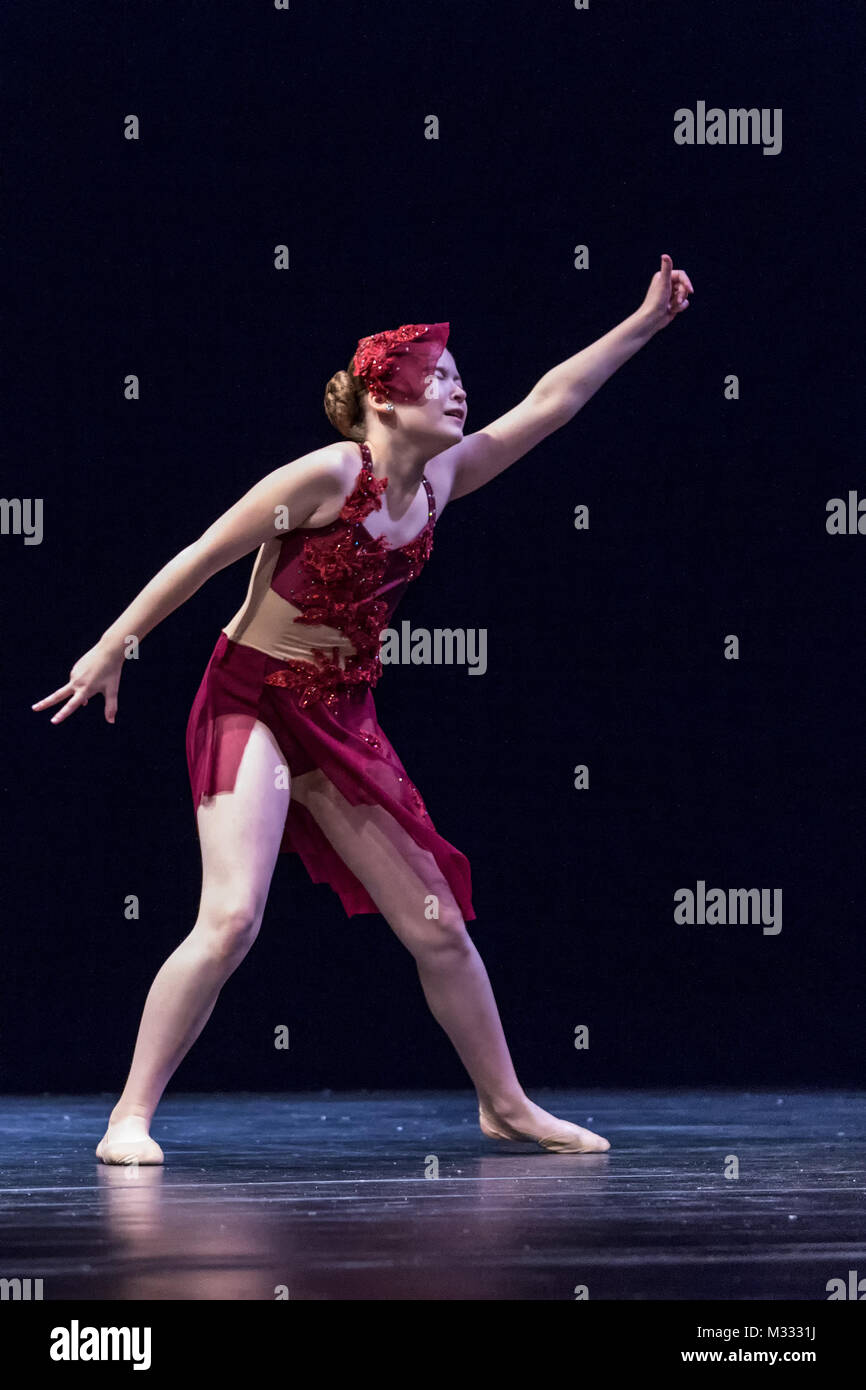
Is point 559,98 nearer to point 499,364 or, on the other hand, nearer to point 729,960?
point 499,364

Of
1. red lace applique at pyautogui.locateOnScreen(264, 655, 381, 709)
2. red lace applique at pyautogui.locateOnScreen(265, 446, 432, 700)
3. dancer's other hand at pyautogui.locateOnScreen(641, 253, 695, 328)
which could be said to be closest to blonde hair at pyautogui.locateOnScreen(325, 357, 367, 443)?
red lace applique at pyautogui.locateOnScreen(265, 446, 432, 700)

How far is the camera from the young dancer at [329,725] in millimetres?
Result: 3232

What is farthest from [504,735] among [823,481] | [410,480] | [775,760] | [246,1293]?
[246,1293]

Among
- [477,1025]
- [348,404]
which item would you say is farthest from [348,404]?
[477,1025]

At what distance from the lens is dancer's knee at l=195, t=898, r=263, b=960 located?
126 inches

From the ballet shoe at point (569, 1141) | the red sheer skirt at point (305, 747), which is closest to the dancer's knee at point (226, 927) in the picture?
the red sheer skirt at point (305, 747)

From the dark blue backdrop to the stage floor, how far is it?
58 cm

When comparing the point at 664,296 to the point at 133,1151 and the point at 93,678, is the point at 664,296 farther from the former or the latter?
the point at 133,1151

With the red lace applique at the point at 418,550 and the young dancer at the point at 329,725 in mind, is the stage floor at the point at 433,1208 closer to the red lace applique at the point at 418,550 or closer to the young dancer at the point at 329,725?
the young dancer at the point at 329,725

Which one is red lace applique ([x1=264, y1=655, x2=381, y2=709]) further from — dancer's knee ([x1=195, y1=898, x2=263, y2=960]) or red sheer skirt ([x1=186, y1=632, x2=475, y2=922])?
dancer's knee ([x1=195, y1=898, x2=263, y2=960])

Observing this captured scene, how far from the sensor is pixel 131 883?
4566mm

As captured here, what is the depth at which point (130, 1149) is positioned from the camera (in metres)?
3.15

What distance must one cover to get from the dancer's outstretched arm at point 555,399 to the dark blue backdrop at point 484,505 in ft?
3.46

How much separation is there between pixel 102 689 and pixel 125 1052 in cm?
160
